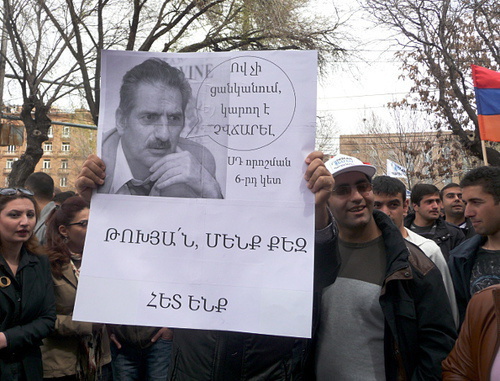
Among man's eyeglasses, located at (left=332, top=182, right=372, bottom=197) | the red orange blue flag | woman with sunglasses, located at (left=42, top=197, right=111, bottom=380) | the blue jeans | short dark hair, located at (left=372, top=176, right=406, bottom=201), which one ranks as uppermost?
the red orange blue flag

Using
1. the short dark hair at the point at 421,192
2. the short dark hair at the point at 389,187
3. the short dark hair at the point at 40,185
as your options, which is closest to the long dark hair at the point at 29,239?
the short dark hair at the point at 40,185

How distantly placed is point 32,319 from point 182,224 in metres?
1.55

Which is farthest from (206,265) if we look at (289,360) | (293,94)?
(293,94)

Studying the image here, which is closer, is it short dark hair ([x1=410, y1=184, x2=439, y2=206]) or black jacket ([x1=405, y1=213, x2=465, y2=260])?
black jacket ([x1=405, y1=213, x2=465, y2=260])

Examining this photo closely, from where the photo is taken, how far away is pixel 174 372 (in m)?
2.42

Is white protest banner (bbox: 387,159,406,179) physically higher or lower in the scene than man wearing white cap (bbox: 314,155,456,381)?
higher

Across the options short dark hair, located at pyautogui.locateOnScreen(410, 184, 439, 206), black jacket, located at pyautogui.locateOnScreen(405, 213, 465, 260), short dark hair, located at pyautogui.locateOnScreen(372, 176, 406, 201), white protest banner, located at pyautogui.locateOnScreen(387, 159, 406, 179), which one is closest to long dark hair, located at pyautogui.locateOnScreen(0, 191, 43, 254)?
short dark hair, located at pyautogui.locateOnScreen(372, 176, 406, 201)

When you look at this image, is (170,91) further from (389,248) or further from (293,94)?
(389,248)

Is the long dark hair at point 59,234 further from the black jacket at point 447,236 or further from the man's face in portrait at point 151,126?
the black jacket at point 447,236

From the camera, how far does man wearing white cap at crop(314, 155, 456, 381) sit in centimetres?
243

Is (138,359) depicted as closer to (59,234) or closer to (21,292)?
(59,234)

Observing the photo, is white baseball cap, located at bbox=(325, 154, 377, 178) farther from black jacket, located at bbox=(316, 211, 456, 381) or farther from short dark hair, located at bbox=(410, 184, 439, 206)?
short dark hair, located at bbox=(410, 184, 439, 206)

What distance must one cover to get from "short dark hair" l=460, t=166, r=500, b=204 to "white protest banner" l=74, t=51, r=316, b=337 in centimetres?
195

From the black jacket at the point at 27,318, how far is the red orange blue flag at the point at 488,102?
4.92 metres
